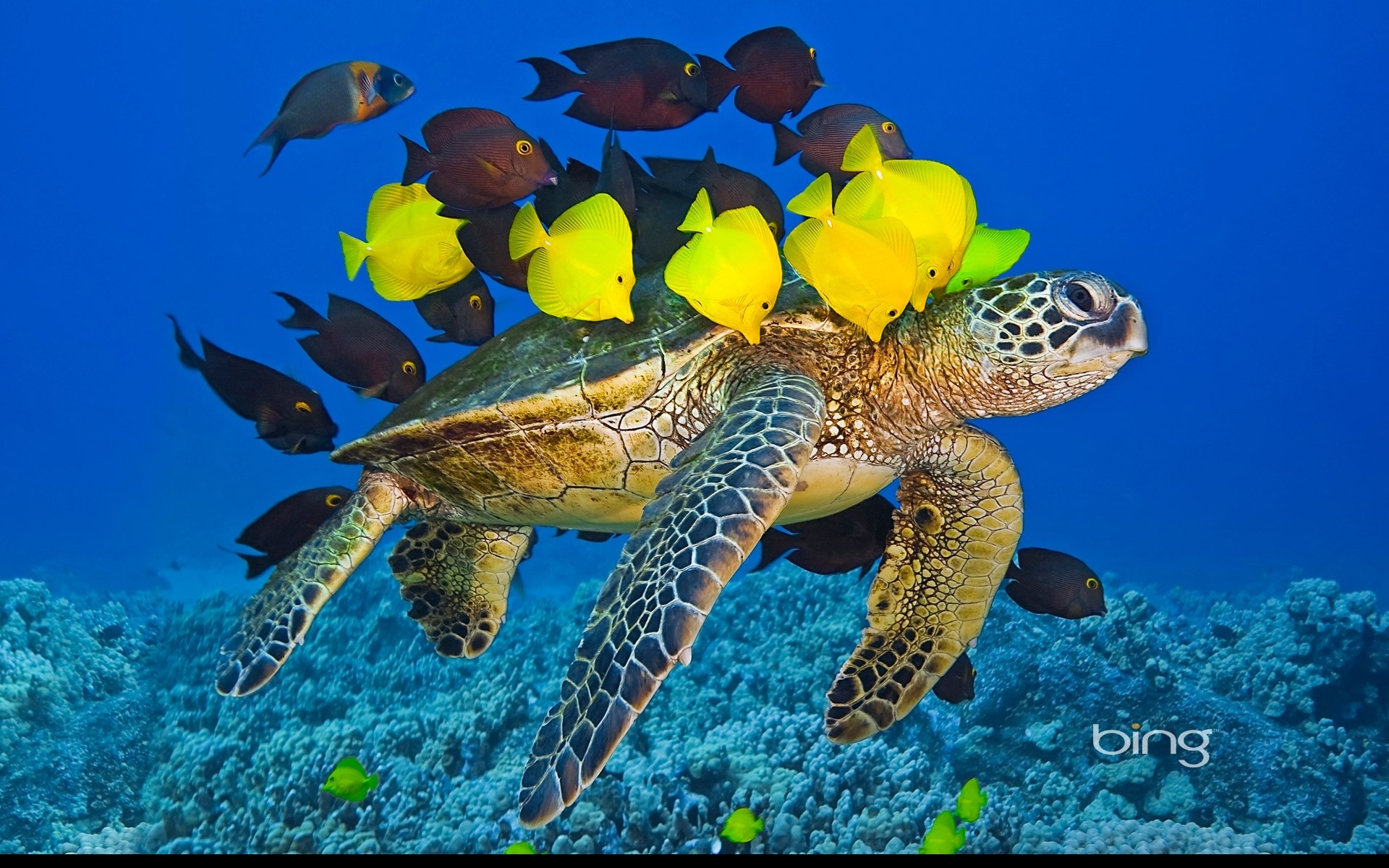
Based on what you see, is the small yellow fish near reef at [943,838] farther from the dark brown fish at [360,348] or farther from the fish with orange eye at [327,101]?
the fish with orange eye at [327,101]

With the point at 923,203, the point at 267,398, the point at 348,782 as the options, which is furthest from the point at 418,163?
the point at 348,782

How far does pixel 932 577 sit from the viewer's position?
11.2 feet

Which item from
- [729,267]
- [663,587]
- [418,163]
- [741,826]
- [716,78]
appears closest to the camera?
[663,587]

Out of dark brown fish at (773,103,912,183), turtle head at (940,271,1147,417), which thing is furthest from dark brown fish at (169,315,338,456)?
turtle head at (940,271,1147,417)

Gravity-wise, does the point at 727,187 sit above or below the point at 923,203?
above

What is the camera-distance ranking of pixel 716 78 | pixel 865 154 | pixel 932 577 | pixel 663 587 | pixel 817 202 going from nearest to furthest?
pixel 663 587, pixel 817 202, pixel 865 154, pixel 716 78, pixel 932 577

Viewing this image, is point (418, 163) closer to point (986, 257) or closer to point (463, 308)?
point (463, 308)

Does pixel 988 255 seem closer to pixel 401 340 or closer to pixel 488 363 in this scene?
pixel 488 363

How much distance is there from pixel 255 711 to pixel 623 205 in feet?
16.6

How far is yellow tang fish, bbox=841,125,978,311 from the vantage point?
2.56 meters

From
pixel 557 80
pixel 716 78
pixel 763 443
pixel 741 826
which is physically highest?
pixel 716 78

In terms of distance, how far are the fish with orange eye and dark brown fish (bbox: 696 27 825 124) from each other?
5.08ft

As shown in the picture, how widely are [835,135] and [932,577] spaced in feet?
6.92
